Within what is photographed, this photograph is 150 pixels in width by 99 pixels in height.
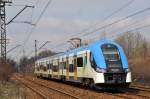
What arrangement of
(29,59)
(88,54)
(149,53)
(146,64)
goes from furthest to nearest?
(29,59) → (149,53) → (146,64) → (88,54)

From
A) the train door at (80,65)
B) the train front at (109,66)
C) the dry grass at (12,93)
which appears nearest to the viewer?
the dry grass at (12,93)

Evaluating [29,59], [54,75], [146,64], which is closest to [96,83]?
[54,75]

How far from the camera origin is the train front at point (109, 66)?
24953 millimetres

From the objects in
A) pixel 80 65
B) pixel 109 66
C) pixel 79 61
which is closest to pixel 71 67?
pixel 79 61

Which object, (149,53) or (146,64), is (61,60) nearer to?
(146,64)

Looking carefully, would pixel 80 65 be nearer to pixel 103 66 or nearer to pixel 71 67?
pixel 71 67

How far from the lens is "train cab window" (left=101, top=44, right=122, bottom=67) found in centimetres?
→ 2548

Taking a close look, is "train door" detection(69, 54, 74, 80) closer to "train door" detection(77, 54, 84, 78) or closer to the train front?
"train door" detection(77, 54, 84, 78)

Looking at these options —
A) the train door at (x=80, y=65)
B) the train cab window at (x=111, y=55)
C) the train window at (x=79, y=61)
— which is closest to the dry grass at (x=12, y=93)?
the train door at (x=80, y=65)

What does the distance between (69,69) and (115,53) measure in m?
8.78

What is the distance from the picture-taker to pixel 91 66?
26.3 metres

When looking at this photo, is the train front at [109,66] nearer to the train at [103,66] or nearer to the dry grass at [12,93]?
the train at [103,66]

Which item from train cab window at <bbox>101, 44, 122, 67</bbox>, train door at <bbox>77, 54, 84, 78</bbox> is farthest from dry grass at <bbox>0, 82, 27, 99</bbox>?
train cab window at <bbox>101, 44, 122, 67</bbox>

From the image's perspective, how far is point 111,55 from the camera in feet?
85.2
